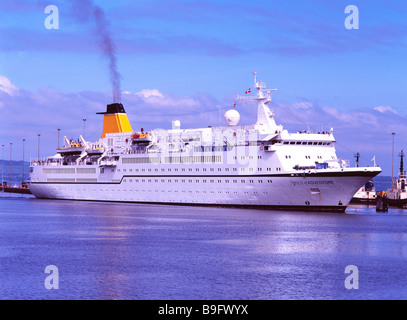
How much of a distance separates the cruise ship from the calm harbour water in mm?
4048

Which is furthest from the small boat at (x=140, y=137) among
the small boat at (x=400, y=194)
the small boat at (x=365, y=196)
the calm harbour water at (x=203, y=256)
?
the small boat at (x=365, y=196)

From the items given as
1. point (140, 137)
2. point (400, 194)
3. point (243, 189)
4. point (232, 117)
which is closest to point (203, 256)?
point (243, 189)

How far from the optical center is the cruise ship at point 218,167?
208 feet

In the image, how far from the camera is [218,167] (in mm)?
69250

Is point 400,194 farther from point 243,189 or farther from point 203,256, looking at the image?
point 203,256

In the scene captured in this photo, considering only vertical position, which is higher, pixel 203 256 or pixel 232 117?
pixel 232 117

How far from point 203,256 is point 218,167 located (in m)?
33.1

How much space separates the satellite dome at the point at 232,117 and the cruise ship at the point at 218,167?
0.11 m

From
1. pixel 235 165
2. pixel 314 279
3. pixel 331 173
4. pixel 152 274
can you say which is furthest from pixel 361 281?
pixel 235 165

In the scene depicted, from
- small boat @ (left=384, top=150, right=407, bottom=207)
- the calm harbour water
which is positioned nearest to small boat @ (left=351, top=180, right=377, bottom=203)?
small boat @ (left=384, top=150, right=407, bottom=207)

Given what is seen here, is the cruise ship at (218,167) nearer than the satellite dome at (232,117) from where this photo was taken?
Yes

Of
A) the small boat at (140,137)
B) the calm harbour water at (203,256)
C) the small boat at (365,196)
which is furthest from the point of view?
the small boat at (365,196)

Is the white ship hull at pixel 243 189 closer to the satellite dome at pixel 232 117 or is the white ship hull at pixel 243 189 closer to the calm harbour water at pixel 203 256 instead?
the calm harbour water at pixel 203 256

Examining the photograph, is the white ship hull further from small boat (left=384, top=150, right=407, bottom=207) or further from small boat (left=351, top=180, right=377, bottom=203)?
small boat (left=351, top=180, right=377, bottom=203)
